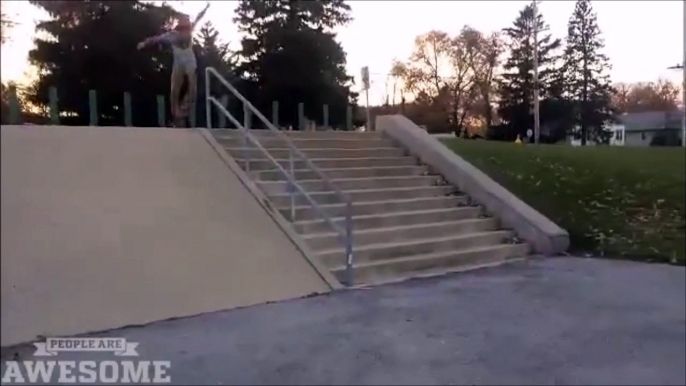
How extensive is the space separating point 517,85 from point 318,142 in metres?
35.9

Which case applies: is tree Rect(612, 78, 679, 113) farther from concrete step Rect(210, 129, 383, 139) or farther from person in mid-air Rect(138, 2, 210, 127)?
person in mid-air Rect(138, 2, 210, 127)

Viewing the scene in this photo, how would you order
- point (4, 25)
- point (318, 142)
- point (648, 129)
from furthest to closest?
point (648, 129) < point (318, 142) < point (4, 25)

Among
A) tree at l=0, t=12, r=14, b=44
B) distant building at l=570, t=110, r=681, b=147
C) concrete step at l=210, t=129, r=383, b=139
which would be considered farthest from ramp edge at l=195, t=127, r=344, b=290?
distant building at l=570, t=110, r=681, b=147

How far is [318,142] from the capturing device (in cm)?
1042

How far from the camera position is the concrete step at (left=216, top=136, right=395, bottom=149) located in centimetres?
895

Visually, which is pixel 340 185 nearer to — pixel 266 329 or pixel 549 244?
pixel 549 244

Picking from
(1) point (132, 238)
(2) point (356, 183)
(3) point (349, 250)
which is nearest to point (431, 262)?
(3) point (349, 250)

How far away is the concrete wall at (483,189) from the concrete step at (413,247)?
0.27 metres

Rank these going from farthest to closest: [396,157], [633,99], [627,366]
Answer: [633,99] → [396,157] → [627,366]

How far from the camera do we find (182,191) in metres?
7.03

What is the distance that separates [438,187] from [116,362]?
6.17 m

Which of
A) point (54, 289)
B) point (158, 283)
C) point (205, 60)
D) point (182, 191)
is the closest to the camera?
point (54, 289)

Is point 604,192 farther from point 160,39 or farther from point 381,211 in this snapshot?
point 160,39

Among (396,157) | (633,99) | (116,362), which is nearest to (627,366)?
(116,362)
